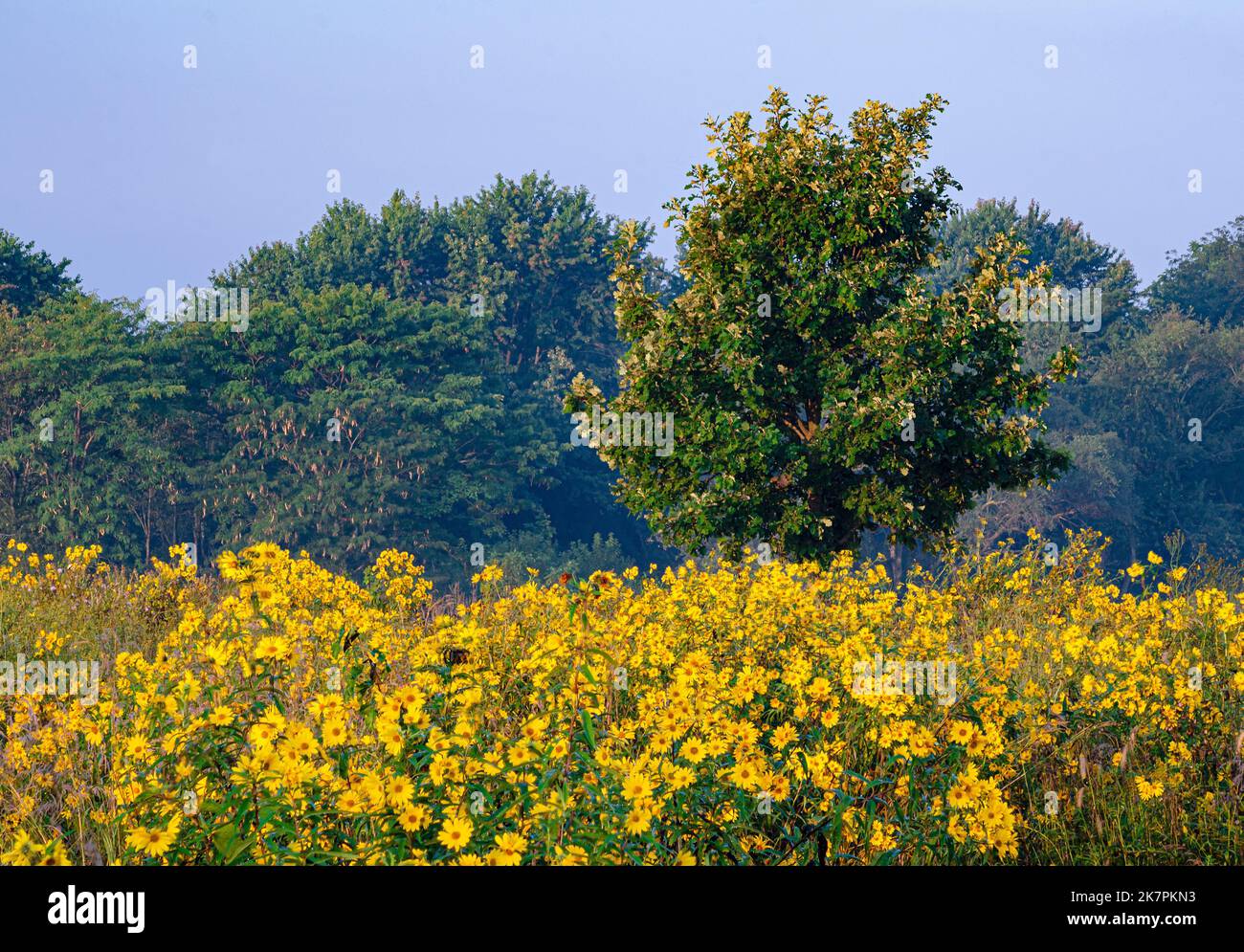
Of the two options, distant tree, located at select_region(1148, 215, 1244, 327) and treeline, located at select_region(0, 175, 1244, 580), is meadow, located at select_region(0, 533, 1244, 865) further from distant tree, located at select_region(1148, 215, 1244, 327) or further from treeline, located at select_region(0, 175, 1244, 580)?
distant tree, located at select_region(1148, 215, 1244, 327)

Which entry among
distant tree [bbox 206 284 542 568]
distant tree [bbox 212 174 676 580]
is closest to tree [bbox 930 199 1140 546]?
distant tree [bbox 212 174 676 580]

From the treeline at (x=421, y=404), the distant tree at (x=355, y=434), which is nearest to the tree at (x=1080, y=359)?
the treeline at (x=421, y=404)

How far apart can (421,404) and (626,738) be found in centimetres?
3338

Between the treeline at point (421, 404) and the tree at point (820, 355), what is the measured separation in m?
20.6

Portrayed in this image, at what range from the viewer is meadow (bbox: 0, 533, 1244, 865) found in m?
3.86

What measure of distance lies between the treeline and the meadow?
27.0 metres

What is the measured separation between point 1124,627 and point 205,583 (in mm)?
7640

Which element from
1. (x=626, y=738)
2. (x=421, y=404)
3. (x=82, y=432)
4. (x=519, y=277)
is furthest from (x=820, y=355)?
(x=519, y=277)

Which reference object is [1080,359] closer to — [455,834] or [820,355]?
[820,355]

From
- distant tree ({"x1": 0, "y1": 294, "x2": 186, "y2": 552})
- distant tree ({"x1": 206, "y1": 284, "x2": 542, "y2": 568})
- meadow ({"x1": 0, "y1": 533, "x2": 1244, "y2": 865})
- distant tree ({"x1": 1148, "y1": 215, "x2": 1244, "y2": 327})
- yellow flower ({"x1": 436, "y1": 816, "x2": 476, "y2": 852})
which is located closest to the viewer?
yellow flower ({"x1": 436, "y1": 816, "x2": 476, "y2": 852})

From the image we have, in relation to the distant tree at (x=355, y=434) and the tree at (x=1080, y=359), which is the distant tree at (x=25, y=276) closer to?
the distant tree at (x=355, y=434)

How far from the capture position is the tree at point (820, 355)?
43.7ft

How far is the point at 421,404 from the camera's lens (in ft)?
121
